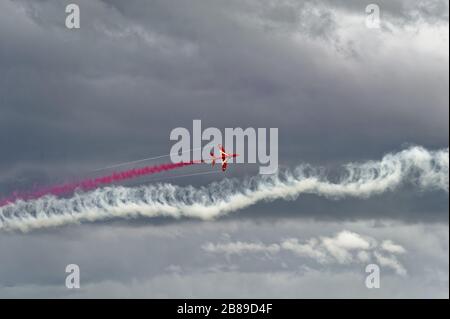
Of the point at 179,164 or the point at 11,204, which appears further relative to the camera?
the point at 11,204

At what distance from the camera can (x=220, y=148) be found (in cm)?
18250

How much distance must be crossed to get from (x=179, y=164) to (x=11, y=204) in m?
40.7

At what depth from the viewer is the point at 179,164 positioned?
593 ft
